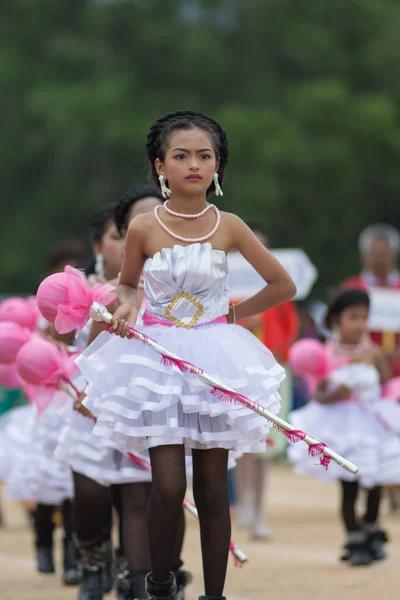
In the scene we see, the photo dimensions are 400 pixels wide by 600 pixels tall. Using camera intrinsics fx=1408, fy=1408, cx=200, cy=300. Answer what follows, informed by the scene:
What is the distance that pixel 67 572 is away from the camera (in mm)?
8156

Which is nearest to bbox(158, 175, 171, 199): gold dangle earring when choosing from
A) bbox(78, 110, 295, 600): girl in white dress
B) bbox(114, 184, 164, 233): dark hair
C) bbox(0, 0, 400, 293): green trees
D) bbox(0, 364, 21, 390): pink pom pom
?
bbox(78, 110, 295, 600): girl in white dress

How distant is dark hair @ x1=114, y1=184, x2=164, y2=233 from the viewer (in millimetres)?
6594

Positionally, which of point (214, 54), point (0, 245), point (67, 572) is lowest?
point (67, 572)

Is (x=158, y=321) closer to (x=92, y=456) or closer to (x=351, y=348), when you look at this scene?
(x=92, y=456)

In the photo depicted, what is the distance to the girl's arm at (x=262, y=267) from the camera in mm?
5605

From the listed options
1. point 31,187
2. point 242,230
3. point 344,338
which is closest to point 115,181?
point 31,187

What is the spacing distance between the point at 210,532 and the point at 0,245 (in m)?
23.9

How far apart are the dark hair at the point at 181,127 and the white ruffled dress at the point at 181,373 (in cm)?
43

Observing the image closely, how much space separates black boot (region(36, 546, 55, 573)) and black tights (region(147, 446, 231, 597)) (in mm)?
3246

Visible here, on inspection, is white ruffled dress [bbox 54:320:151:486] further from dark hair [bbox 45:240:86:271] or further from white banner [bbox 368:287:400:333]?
white banner [bbox 368:287:400:333]

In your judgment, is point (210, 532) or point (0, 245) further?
point (0, 245)

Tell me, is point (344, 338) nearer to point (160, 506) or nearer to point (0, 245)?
point (160, 506)

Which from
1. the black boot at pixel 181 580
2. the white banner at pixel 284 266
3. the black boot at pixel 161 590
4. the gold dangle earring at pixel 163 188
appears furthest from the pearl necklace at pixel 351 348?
the black boot at pixel 161 590

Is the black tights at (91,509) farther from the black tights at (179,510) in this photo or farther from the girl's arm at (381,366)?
the girl's arm at (381,366)
